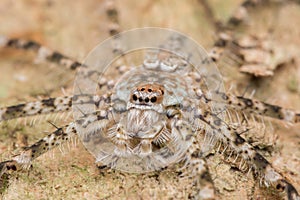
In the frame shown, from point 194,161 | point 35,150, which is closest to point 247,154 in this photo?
point 194,161

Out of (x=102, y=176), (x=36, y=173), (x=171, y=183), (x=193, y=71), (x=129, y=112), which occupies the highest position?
(x=193, y=71)

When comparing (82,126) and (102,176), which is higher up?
(82,126)

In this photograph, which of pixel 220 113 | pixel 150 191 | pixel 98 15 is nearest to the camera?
pixel 150 191

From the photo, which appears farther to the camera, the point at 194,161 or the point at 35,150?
the point at 35,150

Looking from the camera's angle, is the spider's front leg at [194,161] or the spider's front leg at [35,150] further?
the spider's front leg at [35,150]

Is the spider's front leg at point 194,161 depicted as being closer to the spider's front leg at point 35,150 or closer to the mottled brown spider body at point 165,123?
the mottled brown spider body at point 165,123

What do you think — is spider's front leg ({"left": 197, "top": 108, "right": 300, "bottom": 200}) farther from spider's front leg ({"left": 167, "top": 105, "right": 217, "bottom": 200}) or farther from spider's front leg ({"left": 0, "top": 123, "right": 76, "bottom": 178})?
spider's front leg ({"left": 0, "top": 123, "right": 76, "bottom": 178})

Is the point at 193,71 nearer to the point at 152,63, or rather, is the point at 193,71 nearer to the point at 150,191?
the point at 152,63

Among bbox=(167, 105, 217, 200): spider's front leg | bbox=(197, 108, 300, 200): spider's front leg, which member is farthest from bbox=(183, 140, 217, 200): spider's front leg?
bbox=(197, 108, 300, 200): spider's front leg

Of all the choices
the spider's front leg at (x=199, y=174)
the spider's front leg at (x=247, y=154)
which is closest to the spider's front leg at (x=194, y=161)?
the spider's front leg at (x=199, y=174)

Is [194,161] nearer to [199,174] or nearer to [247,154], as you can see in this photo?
[199,174]

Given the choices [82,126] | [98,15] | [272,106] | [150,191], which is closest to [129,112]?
[82,126]
